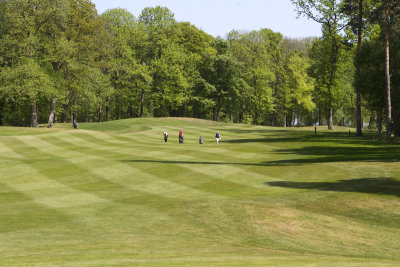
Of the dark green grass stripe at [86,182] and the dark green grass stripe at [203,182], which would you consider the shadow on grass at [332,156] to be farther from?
the dark green grass stripe at [86,182]

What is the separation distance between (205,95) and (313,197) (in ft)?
248

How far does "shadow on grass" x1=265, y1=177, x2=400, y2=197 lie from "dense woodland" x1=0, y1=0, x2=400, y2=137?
2143 centimetres

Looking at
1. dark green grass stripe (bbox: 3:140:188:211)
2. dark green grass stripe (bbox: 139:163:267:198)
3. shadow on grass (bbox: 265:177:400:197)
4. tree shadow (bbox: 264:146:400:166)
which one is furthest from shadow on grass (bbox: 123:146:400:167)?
shadow on grass (bbox: 265:177:400:197)

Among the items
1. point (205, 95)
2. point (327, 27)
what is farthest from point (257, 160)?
point (205, 95)

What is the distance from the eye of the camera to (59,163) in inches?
1329

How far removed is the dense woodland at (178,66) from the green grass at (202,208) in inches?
835

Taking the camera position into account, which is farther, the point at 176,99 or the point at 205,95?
the point at 205,95

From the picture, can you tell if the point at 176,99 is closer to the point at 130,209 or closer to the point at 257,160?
the point at 257,160

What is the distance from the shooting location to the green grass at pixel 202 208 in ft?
42.6

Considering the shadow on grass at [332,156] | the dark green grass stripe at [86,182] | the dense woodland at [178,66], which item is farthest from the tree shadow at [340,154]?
the dark green grass stripe at [86,182]

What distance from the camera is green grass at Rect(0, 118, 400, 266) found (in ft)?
42.6

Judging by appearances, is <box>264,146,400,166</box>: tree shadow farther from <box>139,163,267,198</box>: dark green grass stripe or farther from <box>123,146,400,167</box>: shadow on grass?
<box>139,163,267,198</box>: dark green grass stripe

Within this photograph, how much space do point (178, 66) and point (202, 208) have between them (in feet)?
241

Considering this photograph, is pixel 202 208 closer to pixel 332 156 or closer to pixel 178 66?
pixel 332 156
